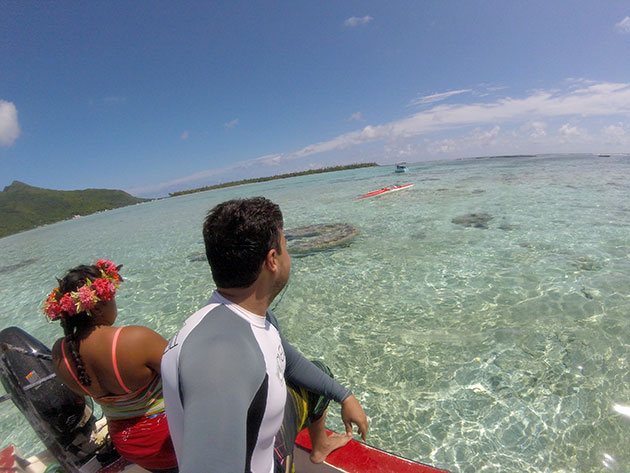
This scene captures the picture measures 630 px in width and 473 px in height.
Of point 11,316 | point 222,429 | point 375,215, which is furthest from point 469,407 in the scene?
point 375,215

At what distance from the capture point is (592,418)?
3.71m

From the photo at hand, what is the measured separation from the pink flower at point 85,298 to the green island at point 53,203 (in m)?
137

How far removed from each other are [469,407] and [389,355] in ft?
4.53

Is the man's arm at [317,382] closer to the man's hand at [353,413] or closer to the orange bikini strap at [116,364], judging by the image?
the man's hand at [353,413]

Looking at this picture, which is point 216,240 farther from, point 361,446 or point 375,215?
point 375,215

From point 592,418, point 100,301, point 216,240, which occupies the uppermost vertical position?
point 216,240

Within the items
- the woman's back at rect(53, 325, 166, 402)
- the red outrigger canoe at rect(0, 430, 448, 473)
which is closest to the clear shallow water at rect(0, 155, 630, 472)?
A: the red outrigger canoe at rect(0, 430, 448, 473)

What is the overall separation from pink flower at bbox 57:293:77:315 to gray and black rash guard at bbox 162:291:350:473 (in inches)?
47.0

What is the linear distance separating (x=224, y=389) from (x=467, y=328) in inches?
221

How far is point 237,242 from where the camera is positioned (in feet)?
4.66

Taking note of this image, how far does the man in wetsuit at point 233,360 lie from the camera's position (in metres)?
1.01

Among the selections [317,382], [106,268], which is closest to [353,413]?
[317,382]

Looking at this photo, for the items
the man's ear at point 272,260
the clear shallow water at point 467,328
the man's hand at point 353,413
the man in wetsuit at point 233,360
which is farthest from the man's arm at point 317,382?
the clear shallow water at point 467,328

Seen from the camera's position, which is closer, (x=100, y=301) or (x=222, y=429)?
(x=222, y=429)
